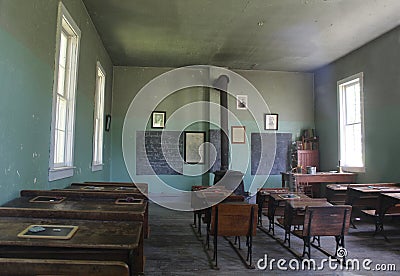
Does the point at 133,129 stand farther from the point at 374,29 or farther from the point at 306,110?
the point at 374,29

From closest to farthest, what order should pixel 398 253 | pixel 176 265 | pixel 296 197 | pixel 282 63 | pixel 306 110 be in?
pixel 176 265 → pixel 398 253 → pixel 296 197 → pixel 282 63 → pixel 306 110

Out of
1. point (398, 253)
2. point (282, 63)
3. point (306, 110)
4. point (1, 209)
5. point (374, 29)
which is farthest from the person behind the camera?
point (306, 110)

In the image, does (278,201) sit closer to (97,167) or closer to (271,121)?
(97,167)

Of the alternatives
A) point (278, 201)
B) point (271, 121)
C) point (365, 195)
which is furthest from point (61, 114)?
point (271, 121)

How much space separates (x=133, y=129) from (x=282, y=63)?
3.68m

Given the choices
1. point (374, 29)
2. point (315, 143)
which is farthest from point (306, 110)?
point (374, 29)

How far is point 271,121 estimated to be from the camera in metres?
7.33

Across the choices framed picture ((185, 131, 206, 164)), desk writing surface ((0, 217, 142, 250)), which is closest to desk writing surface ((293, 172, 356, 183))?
framed picture ((185, 131, 206, 164))

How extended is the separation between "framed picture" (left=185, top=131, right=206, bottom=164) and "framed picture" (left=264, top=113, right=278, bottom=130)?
149 cm

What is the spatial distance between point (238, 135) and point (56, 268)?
6181 millimetres

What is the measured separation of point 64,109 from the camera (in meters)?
3.69

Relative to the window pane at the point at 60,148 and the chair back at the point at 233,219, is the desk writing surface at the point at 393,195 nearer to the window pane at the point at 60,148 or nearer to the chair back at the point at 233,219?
the chair back at the point at 233,219

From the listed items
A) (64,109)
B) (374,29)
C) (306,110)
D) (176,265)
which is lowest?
(176,265)

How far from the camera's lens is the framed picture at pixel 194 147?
7219 mm
